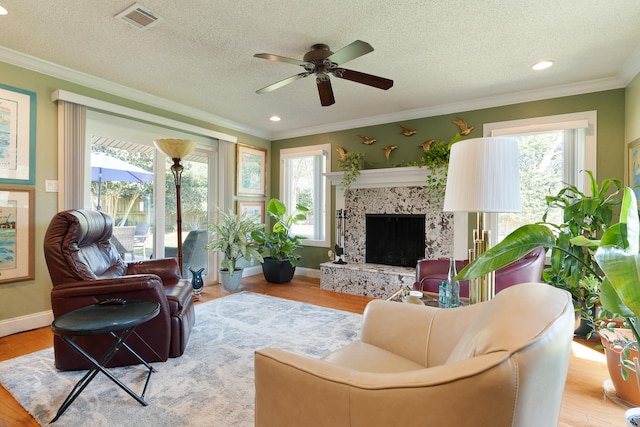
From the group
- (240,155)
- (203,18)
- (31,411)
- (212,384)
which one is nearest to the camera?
(31,411)

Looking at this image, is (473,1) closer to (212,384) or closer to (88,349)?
(212,384)

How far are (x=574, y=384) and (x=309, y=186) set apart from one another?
4.22m

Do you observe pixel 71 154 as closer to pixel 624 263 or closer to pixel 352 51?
pixel 352 51

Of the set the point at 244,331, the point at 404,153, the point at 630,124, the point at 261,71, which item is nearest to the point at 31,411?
the point at 244,331

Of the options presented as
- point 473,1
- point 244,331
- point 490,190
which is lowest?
point 244,331

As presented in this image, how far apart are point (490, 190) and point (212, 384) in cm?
197

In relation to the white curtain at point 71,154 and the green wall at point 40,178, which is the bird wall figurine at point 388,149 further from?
the green wall at point 40,178

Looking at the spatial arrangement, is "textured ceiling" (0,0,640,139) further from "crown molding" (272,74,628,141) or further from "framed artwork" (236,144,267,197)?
"framed artwork" (236,144,267,197)

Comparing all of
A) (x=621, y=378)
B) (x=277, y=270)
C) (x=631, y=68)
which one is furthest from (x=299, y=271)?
(x=631, y=68)

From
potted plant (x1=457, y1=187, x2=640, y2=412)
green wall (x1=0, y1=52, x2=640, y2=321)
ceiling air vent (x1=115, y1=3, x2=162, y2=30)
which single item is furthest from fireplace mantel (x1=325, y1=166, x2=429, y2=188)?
potted plant (x1=457, y1=187, x2=640, y2=412)

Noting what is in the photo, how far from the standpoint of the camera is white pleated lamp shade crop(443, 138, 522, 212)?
1411mm

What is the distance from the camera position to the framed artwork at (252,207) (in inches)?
202

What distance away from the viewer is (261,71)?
3.09 meters

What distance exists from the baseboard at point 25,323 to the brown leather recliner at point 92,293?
3.90 ft
